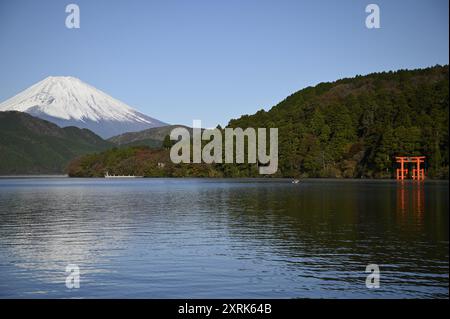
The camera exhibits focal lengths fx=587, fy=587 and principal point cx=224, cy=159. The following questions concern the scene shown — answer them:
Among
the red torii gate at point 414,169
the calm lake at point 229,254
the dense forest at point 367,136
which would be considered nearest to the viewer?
the calm lake at point 229,254

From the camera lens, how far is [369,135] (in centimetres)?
16512

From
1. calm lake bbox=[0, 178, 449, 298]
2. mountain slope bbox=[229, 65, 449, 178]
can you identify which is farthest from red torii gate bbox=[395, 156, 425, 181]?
calm lake bbox=[0, 178, 449, 298]

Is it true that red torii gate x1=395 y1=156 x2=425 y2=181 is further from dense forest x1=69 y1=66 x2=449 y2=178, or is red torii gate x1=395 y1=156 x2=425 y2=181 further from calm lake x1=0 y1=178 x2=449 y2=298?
calm lake x1=0 y1=178 x2=449 y2=298

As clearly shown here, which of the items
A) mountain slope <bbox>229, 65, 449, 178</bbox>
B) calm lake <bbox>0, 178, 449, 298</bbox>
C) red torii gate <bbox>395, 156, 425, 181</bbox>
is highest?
mountain slope <bbox>229, 65, 449, 178</bbox>

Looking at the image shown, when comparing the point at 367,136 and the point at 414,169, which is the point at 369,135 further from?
the point at 414,169

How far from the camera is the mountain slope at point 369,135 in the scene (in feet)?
452

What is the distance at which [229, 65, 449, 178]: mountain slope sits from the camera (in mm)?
137750

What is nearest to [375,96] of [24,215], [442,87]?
[442,87]

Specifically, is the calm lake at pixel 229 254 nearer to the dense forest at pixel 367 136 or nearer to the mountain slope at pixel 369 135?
the mountain slope at pixel 369 135

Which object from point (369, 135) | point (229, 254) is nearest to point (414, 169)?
point (369, 135)

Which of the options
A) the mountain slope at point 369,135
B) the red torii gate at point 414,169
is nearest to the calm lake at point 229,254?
the red torii gate at point 414,169

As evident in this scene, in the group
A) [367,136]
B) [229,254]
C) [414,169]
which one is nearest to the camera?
[229,254]

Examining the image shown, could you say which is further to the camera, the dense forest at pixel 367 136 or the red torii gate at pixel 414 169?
the dense forest at pixel 367 136
